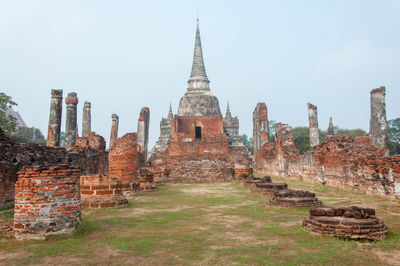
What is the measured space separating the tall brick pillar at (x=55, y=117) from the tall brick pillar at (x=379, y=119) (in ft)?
37.1

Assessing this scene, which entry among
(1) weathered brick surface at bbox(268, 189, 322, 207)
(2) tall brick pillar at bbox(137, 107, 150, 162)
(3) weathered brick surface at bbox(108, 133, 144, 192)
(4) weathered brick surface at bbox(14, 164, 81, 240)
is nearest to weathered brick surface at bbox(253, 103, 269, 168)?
(2) tall brick pillar at bbox(137, 107, 150, 162)

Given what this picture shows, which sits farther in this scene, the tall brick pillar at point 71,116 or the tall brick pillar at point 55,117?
the tall brick pillar at point 71,116

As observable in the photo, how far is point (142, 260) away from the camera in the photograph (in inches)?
134

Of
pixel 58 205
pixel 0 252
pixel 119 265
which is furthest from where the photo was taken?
pixel 58 205

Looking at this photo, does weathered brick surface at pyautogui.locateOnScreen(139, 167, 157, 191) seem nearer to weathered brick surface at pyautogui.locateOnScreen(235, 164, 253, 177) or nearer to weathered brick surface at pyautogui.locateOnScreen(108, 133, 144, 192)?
weathered brick surface at pyautogui.locateOnScreen(108, 133, 144, 192)

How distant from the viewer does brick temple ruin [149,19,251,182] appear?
18.8m

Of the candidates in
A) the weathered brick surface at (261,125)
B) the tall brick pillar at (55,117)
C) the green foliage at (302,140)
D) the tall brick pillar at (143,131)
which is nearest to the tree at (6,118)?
the tall brick pillar at (143,131)

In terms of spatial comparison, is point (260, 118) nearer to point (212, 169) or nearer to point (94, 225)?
point (212, 169)

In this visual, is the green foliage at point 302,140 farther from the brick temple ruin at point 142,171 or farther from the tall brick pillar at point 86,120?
the tall brick pillar at point 86,120

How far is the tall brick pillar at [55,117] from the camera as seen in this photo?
1351 centimetres

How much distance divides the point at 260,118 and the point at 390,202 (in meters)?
17.7

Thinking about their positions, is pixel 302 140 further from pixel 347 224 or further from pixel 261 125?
pixel 347 224

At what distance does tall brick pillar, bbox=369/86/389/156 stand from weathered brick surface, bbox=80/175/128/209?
27.0ft

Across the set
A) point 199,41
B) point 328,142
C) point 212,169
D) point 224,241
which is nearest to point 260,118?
point 212,169
